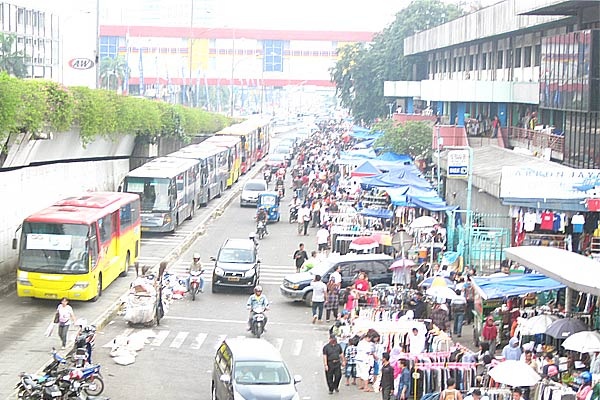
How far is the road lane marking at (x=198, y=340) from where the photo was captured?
25359mm

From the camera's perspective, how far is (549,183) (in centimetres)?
2916

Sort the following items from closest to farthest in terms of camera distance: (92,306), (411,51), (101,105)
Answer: (92,306) → (101,105) → (411,51)

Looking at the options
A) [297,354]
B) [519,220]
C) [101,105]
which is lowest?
[297,354]

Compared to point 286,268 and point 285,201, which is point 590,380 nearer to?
point 286,268

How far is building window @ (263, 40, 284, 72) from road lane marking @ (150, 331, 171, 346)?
A: 111 metres

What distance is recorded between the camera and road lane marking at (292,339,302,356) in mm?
25322

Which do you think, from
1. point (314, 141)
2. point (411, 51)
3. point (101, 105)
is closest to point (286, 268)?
point (101, 105)

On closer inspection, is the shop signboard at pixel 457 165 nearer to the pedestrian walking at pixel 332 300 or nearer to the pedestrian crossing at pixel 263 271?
the pedestrian walking at pixel 332 300

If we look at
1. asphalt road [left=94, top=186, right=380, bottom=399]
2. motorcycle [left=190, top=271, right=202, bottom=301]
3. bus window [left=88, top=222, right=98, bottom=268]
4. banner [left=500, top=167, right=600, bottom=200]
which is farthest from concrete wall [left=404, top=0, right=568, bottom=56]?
bus window [left=88, top=222, right=98, bottom=268]

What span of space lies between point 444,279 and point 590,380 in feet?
29.3

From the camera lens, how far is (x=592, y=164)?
123ft

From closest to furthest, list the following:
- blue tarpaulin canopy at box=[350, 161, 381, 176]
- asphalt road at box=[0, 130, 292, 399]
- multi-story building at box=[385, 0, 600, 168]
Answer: asphalt road at box=[0, 130, 292, 399] → multi-story building at box=[385, 0, 600, 168] → blue tarpaulin canopy at box=[350, 161, 381, 176]

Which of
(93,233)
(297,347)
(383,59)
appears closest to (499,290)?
(297,347)

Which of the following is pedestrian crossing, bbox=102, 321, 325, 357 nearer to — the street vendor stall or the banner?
the street vendor stall
